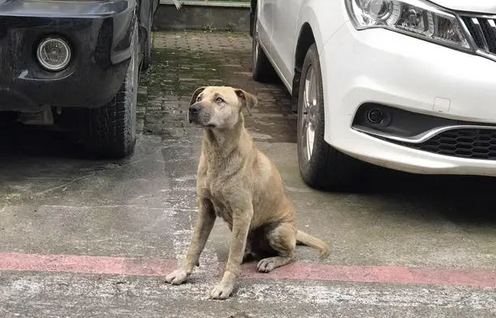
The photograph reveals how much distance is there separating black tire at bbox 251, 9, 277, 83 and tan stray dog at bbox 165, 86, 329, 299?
4015 millimetres

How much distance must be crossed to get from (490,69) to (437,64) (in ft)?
0.78

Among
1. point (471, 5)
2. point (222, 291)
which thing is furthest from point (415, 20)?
point (222, 291)

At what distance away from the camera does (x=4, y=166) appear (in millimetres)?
4730

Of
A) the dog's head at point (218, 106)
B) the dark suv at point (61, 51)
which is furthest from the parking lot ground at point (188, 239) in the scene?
the dog's head at point (218, 106)

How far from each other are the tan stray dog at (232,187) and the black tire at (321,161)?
3.05ft

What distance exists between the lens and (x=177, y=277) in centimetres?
330

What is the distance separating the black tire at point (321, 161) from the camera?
441 cm

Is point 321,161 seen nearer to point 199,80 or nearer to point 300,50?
point 300,50

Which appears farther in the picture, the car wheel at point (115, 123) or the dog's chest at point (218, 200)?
the car wheel at point (115, 123)

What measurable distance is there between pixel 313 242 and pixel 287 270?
27 centimetres

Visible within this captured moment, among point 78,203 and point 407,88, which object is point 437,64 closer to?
point 407,88

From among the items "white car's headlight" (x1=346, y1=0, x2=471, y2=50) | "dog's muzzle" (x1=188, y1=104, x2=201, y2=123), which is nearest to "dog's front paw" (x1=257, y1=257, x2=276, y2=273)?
"dog's muzzle" (x1=188, y1=104, x2=201, y2=123)

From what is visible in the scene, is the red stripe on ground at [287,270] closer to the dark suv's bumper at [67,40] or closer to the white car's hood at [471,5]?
the dark suv's bumper at [67,40]

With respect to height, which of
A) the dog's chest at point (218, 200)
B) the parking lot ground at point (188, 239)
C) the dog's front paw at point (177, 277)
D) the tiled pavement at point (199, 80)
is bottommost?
the tiled pavement at point (199, 80)
